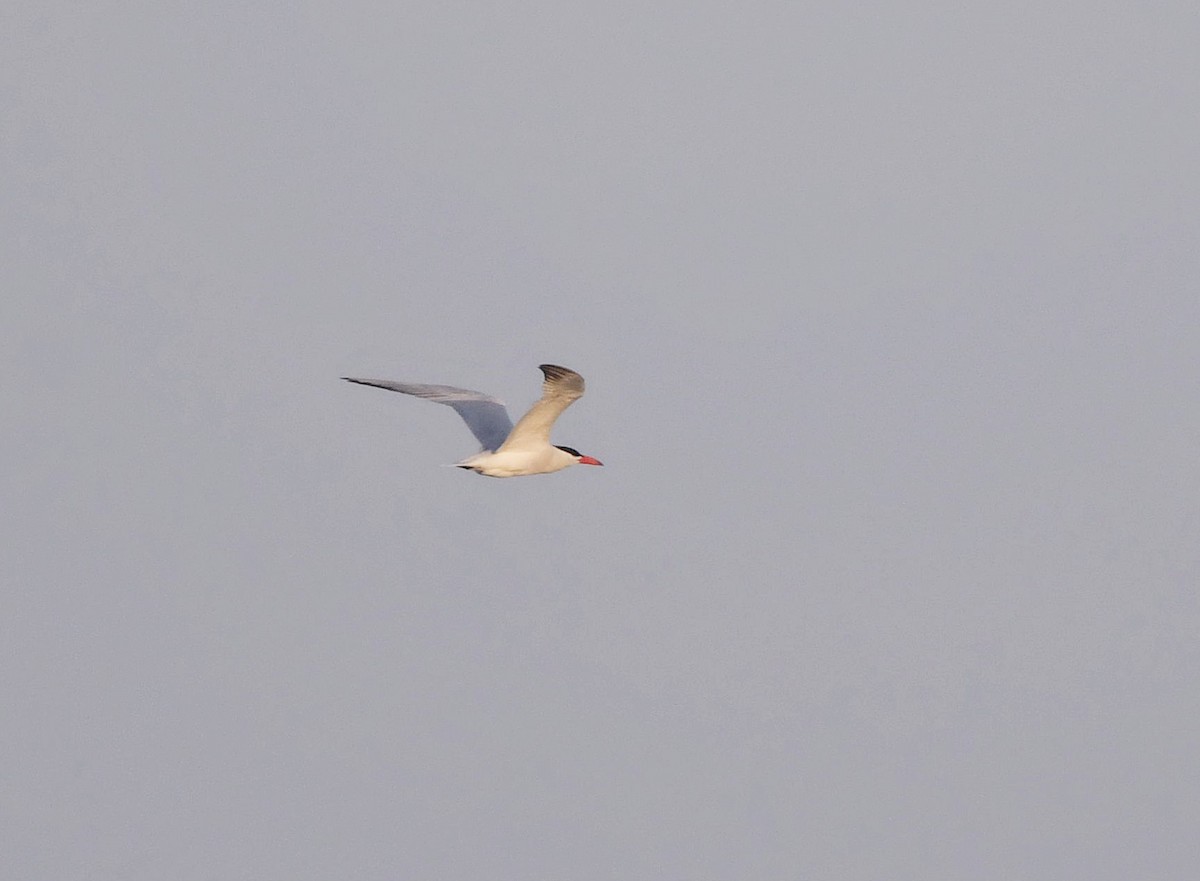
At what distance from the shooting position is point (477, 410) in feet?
103

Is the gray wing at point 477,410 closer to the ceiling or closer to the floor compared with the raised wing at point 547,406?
closer to the ceiling

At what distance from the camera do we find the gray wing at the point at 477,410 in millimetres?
30734

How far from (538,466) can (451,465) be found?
1.55 meters

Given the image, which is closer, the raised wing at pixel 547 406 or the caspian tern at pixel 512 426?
the raised wing at pixel 547 406

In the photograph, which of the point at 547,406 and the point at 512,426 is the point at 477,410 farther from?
the point at 547,406

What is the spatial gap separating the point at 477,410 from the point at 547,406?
152 inches

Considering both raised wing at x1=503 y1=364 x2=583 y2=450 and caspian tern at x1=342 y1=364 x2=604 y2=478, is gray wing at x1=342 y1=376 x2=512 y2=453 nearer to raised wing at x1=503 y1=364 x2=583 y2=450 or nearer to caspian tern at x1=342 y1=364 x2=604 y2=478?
caspian tern at x1=342 y1=364 x2=604 y2=478

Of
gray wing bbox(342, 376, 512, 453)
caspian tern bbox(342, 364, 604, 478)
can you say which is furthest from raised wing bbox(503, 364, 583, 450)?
gray wing bbox(342, 376, 512, 453)

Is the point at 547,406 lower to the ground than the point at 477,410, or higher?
lower

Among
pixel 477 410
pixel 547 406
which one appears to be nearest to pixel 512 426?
pixel 477 410

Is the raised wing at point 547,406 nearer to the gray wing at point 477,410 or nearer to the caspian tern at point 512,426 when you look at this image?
the caspian tern at point 512,426

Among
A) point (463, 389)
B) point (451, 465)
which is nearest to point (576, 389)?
point (451, 465)

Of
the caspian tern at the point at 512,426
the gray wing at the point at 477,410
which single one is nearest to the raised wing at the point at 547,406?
the caspian tern at the point at 512,426

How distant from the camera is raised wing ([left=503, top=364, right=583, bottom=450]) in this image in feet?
87.1
